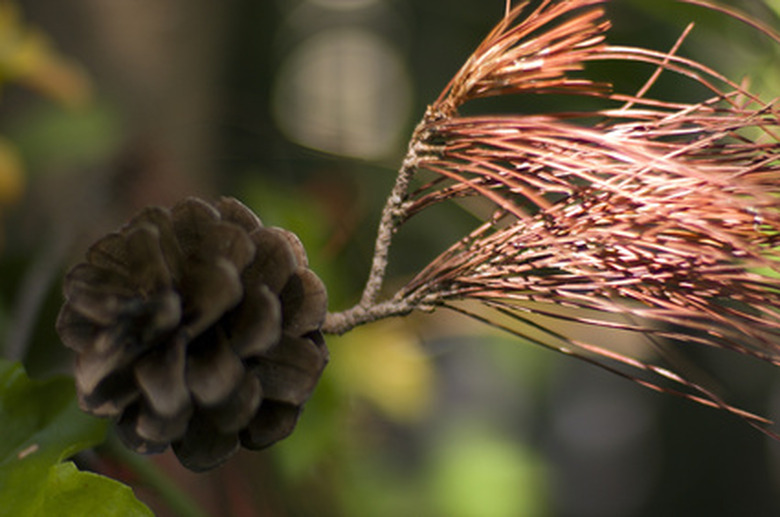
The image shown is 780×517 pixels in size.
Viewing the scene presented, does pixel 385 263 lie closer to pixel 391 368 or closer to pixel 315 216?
pixel 315 216

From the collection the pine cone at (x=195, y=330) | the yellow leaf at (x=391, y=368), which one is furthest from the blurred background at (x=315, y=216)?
the pine cone at (x=195, y=330)

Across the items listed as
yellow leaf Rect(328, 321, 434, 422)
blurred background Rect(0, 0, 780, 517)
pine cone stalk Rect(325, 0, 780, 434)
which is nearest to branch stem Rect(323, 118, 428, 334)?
pine cone stalk Rect(325, 0, 780, 434)

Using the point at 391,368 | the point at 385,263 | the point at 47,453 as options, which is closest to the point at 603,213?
the point at 385,263

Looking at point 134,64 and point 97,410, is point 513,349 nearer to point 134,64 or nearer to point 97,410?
point 134,64

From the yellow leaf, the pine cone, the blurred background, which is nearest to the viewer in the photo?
the pine cone

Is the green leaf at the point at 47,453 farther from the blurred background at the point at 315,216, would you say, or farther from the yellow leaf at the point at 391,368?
the yellow leaf at the point at 391,368

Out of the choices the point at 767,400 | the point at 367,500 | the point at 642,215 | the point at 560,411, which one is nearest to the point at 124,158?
the point at 367,500

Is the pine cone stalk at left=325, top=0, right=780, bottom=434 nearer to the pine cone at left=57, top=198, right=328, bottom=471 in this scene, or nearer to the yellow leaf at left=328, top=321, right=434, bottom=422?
the pine cone at left=57, top=198, right=328, bottom=471
